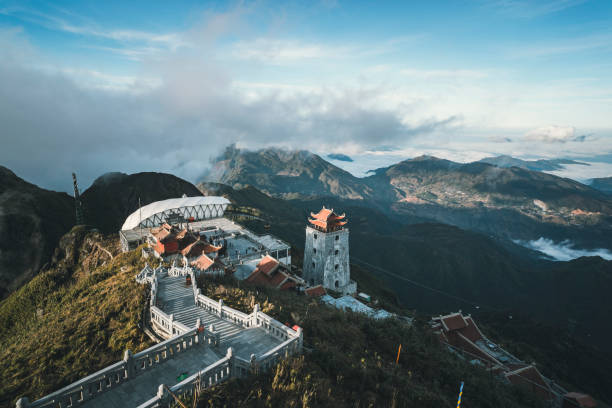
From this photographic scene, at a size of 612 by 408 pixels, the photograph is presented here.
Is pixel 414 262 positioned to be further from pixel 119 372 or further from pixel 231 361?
pixel 119 372

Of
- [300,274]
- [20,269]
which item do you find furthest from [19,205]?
[300,274]

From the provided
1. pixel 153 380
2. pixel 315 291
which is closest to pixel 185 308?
pixel 153 380

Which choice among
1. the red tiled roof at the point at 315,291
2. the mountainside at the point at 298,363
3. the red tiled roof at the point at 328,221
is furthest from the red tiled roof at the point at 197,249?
the red tiled roof at the point at 328,221

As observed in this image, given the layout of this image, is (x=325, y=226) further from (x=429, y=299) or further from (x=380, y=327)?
(x=429, y=299)

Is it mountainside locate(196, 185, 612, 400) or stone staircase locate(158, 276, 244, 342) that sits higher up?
stone staircase locate(158, 276, 244, 342)

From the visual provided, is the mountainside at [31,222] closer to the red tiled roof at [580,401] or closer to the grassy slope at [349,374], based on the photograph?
the grassy slope at [349,374]

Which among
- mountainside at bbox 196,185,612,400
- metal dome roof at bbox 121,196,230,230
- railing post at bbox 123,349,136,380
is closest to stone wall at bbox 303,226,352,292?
mountainside at bbox 196,185,612,400

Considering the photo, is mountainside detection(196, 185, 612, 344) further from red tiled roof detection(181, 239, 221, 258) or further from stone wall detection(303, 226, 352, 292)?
red tiled roof detection(181, 239, 221, 258)
